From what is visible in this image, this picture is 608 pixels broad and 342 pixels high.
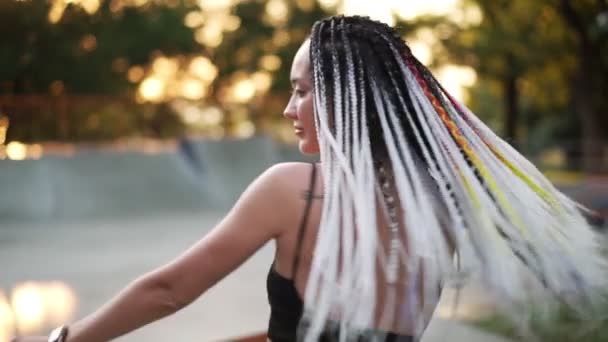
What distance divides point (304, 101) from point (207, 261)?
0.38 metres

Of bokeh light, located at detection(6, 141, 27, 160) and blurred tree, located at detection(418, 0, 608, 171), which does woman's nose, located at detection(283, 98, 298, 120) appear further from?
blurred tree, located at detection(418, 0, 608, 171)

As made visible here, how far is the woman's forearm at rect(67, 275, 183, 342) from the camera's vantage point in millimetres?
1118

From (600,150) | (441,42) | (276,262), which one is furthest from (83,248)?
(441,42)

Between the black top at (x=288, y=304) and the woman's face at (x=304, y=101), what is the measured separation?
0.44ft

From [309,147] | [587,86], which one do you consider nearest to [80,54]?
[587,86]

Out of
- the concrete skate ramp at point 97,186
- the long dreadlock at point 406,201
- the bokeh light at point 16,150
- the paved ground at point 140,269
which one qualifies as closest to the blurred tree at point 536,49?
the concrete skate ramp at point 97,186

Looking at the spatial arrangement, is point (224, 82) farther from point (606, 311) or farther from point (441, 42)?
point (606, 311)

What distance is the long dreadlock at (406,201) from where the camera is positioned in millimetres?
1067

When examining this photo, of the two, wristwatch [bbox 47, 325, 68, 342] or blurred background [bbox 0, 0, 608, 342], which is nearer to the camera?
wristwatch [bbox 47, 325, 68, 342]

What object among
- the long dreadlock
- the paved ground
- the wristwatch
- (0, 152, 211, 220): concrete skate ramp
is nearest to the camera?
the long dreadlock

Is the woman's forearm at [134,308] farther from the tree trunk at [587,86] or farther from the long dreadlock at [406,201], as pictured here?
the tree trunk at [587,86]

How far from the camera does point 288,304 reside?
3.83ft

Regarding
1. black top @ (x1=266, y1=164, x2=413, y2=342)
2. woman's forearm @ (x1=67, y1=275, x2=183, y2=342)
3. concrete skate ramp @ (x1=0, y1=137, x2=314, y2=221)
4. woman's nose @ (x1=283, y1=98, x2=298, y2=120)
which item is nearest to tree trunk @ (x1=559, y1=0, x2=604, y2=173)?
concrete skate ramp @ (x1=0, y1=137, x2=314, y2=221)

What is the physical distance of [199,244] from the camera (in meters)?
1.12
